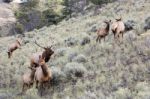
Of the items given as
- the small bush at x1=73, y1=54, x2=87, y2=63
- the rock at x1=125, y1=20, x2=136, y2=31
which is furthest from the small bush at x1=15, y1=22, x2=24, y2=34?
the small bush at x1=73, y1=54, x2=87, y2=63

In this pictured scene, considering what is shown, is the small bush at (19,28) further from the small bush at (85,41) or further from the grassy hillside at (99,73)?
the grassy hillside at (99,73)

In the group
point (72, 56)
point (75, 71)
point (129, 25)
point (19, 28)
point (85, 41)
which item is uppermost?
point (75, 71)

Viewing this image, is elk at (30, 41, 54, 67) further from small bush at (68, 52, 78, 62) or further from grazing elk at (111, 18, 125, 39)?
grazing elk at (111, 18, 125, 39)

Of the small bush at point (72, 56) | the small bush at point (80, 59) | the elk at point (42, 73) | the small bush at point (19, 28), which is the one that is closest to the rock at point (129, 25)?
the small bush at point (72, 56)

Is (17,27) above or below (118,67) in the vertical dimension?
below

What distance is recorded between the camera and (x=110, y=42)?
1647 centimetres

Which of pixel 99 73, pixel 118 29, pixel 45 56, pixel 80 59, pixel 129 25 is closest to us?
pixel 99 73

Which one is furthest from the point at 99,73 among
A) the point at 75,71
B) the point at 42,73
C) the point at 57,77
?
the point at 42,73

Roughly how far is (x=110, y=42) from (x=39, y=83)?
513cm

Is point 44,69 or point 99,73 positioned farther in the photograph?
point 99,73

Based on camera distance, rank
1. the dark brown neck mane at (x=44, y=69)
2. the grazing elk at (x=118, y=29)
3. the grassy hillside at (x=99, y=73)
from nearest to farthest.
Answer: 1. the grassy hillside at (x=99, y=73)
2. the dark brown neck mane at (x=44, y=69)
3. the grazing elk at (x=118, y=29)

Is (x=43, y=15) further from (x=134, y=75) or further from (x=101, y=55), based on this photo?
(x=134, y=75)

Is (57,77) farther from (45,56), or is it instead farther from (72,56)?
(72,56)

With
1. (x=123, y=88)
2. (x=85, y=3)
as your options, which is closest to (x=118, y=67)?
(x=123, y=88)
